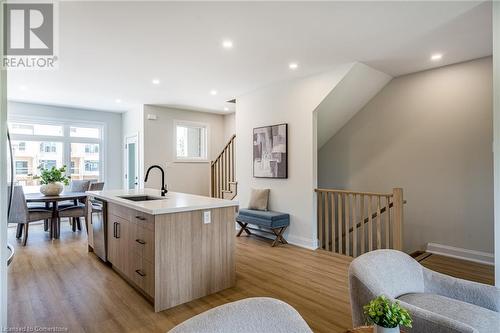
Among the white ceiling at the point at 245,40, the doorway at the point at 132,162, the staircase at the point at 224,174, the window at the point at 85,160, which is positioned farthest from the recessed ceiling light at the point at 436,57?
the window at the point at 85,160

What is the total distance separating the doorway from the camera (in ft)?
23.0

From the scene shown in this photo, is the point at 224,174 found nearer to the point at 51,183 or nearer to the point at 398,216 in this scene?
the point at 51,183

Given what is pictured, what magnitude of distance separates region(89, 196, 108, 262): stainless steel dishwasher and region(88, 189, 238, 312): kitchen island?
47 centimetres

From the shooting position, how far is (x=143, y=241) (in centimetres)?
265

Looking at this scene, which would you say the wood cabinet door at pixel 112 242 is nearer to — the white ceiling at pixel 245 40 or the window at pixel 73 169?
the white ceiling at pixel 245 40

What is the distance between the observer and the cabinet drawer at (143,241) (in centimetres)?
251

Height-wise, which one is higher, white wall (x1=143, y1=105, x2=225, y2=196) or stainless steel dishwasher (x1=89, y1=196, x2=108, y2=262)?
white wall (x1=143, y1=105, x2=225, y2=196)

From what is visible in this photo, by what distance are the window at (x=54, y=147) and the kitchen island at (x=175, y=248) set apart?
4725 millimetres

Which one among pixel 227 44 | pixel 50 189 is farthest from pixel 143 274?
pixel 50 189

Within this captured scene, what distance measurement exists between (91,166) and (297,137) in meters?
5.71

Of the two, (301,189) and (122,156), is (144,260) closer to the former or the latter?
(301,189)

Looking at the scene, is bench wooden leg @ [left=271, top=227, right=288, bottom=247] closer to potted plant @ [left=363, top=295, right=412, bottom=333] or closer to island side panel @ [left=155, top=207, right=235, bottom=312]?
island side panel @ [left=155, top=207, right=235, bottom=312]

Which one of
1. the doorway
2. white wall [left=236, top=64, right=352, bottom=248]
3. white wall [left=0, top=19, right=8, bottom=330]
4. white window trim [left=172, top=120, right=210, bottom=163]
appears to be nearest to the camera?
white wall [left=0, top=19, right=8, bottom=330]

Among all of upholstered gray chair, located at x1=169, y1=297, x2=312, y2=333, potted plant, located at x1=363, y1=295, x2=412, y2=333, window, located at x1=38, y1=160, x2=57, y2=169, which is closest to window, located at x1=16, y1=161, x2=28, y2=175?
window, located at x1=38, y1=160, x2=57, y2=169
